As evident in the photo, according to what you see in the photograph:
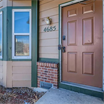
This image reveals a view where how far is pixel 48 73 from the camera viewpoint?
7.05ft

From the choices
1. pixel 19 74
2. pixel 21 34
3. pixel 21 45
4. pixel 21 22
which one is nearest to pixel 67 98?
pixel 19 74

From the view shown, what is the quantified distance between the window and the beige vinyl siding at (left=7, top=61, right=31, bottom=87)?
7.7 inches

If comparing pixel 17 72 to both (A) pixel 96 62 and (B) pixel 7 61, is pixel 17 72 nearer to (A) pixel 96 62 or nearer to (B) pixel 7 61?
(B) pixel 7 61

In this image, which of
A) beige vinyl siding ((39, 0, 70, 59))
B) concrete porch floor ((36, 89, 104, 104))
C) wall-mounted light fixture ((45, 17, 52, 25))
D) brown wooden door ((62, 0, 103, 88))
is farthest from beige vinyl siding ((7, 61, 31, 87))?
wall-mounted light fixture ((45, 17, 52, 25))

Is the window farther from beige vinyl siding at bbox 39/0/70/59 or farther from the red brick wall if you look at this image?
the red brick wall

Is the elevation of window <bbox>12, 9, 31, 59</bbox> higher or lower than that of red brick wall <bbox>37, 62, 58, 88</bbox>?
higher

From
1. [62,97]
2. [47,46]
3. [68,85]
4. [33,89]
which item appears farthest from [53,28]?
[33,89]

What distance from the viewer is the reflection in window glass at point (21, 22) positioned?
2422 millimetres

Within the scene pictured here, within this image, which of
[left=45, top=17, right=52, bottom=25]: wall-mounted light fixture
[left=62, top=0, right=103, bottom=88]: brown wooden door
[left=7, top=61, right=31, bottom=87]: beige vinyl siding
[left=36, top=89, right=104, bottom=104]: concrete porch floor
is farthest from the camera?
[left=7, top=61, right=31, bottom=87]: beige vinyl siding

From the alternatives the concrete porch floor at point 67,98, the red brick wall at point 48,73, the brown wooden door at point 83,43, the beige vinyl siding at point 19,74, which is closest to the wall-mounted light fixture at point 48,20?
the brown wooden door at point 83,43

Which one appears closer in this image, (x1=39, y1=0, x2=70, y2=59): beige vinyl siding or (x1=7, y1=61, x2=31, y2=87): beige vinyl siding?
(x1=39, y1=0, x2=70, y2=59): beige vinyl siding

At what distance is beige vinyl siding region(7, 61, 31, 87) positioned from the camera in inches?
93.9

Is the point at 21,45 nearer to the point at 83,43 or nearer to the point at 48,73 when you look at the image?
the point at 48,73

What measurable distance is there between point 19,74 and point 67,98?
146 cm
